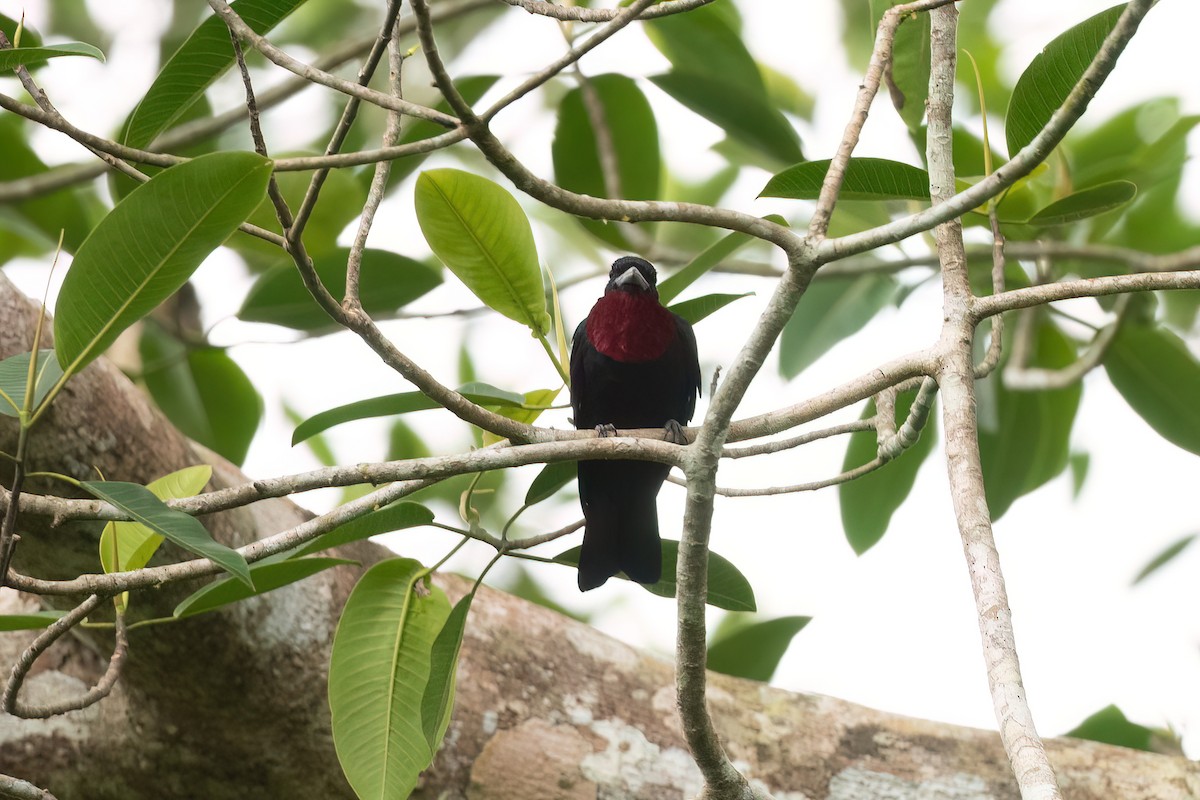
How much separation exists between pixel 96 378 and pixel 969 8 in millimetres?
3290

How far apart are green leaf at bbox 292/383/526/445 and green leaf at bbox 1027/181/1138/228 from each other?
1135 millimetres

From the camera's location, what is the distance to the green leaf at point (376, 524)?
212cm

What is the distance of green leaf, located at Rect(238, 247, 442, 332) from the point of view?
316 cm

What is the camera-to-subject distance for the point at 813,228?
166cm

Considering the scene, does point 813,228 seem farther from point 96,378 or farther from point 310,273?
point 96,378

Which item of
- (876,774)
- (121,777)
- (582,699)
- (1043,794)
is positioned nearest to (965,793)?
(876,774)

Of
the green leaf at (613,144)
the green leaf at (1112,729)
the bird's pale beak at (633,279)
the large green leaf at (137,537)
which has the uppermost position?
the green leaf at (613,144)

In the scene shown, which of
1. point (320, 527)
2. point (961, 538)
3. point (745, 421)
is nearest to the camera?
point (961, 538)

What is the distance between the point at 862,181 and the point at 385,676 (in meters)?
1.33

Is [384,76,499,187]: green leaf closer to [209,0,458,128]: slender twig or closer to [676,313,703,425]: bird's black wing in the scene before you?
[676,313,703,425]: bird's black wing

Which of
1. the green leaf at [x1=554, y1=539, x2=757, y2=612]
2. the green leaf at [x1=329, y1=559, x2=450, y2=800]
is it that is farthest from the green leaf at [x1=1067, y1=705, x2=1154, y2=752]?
the green leaf at [x1=329, y1=559, x2=450, y2=800]

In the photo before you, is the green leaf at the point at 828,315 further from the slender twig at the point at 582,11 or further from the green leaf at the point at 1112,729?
the slender twig at the point at 582,11

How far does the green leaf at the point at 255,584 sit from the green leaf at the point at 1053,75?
1.51 meters

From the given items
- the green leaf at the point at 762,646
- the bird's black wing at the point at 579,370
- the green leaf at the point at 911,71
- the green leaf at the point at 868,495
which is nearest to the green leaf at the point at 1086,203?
the green leaf at the point at 911,71
